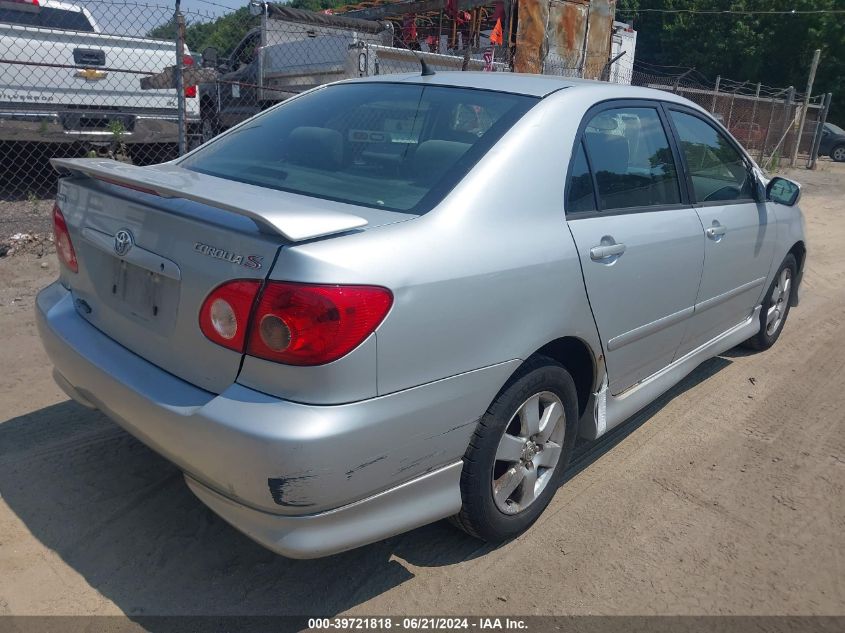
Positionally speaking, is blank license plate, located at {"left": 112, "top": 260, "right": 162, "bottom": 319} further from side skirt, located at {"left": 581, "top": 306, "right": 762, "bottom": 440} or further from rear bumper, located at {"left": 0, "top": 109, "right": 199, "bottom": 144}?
rear bumper, located at {"left": 0, "top": 109, "right": 199, "bottom": 144}

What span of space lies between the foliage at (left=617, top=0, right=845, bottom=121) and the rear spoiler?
41.7 meters

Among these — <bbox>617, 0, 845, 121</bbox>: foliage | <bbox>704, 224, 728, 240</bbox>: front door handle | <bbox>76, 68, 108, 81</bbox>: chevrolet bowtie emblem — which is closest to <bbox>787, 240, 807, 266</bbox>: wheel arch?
<bbox>704, 224, 728, 240</bbox>: front door handle

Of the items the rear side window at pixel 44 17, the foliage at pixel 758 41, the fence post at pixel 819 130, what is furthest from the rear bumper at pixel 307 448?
the foliage at pixel 758 41

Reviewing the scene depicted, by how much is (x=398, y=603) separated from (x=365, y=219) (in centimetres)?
134

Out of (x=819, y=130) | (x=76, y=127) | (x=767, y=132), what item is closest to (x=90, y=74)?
(x=76, y=127)

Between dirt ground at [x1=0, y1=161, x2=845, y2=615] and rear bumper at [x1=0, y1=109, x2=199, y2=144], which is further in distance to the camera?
rear bumper at [x1=0, y1=109, x2=199, y2=144]

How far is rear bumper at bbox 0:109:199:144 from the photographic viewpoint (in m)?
6.93

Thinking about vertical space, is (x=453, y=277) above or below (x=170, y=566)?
above

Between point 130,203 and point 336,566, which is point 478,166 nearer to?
point 130,203

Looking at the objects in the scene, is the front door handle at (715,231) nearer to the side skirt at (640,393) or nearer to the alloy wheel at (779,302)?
the side skirt at (640,393)

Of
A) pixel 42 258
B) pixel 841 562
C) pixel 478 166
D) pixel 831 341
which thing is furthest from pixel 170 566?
pixel 831 341

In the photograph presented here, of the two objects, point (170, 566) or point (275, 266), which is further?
point (170, 566)

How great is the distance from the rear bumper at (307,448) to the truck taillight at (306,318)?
152 millimetres

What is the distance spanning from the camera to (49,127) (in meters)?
7.08
